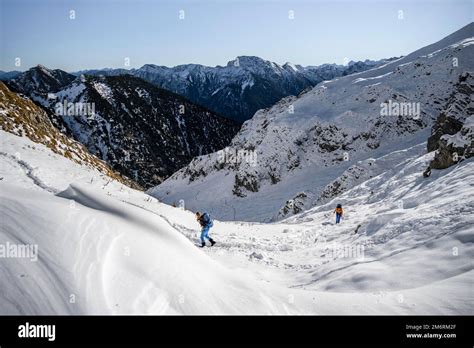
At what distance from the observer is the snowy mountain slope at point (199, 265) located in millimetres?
4434

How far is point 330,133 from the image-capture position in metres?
43.0

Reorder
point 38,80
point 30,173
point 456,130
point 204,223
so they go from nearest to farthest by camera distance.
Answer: point 204,223 < point 30,173 < point 456,130 < point 38,80

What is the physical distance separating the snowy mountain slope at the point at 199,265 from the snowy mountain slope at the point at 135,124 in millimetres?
82405

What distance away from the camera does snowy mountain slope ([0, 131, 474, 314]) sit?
175 inches

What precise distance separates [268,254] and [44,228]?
7.67 meters

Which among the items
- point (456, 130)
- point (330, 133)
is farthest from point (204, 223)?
point (330, 133)

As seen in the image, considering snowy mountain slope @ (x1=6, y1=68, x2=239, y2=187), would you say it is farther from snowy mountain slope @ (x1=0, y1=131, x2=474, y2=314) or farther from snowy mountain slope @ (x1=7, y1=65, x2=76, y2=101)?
snowy mountain slope @ (x1=0, y1=131, x2=474, y2=314)

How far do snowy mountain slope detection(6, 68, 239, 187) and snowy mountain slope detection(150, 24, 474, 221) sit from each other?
4973 centimetres

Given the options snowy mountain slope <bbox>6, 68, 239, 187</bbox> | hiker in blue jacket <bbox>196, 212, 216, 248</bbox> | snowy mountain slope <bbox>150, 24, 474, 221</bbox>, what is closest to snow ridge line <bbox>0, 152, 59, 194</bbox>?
hiker in blue jacket <bbox>196, 212, 216, 248</bbox>

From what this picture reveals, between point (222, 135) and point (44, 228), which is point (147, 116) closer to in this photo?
point (222, 135)

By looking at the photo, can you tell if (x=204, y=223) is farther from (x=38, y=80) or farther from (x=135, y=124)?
(x=38, y=80)

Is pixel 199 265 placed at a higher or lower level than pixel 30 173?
lower

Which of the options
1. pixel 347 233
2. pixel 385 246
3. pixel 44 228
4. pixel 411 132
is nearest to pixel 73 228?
pixel 44 228

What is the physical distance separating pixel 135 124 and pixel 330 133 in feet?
276
